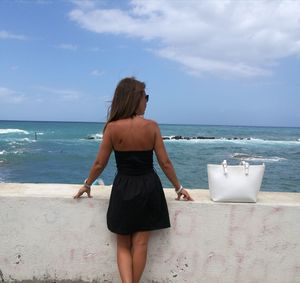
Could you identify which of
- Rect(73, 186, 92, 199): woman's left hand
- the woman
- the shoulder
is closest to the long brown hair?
the woman

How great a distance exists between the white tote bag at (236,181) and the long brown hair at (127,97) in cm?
77

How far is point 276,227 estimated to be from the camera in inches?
132

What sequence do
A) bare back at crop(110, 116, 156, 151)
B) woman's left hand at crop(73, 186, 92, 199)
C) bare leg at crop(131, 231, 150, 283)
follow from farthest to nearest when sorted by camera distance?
woman's left hand at crop(73, 186, 92, 199) < bare leg at crop(131, 231, 150, 283) < bare back at crop(110, 116, 156, 151)

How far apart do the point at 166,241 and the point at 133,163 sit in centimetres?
80

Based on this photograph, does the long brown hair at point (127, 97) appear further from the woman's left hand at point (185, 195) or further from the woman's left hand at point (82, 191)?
the woman's left hand at point (185, 195)

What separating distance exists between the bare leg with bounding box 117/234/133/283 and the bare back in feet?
2.40

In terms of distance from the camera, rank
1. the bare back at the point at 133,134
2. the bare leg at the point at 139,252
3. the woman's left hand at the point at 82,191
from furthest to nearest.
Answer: the woman's left hand at the point at 82,191, the bare leg at the point at 139,252, the bare back at the point at 133,134

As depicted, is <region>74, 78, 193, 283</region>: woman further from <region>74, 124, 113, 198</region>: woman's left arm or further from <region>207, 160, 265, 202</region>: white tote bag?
<region>207, 160, 265, 202</region>: white tote bag

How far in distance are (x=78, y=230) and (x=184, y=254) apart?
896mm

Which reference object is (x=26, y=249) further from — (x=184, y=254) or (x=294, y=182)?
(x=294, y=182)

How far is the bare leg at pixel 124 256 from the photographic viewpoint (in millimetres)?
3230

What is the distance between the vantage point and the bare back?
305cm

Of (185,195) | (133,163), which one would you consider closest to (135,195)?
(133,163)

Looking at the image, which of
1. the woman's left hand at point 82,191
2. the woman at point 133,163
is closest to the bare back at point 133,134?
the woman at point 133,163
